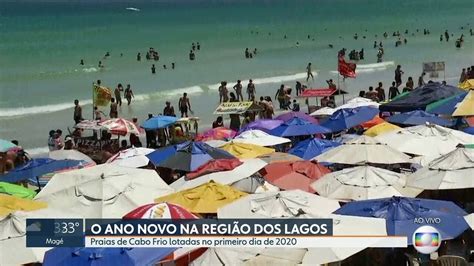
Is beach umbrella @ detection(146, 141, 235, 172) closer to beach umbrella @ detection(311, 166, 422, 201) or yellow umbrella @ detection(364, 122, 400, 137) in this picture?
beach umbrella @ detection(311, 166, 422, 201)

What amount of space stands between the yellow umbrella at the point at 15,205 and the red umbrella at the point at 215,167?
7.96 feet

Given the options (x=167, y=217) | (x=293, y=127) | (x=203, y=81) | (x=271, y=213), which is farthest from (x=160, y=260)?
(x=203, y=81)

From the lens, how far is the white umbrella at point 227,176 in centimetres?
1023

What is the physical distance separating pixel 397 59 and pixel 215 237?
32758 mm

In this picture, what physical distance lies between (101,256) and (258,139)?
651 cm

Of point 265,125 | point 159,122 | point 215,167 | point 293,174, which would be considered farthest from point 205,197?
point 159,122

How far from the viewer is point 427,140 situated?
39.6ft

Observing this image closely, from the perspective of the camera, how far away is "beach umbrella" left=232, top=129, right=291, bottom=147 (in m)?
13.6

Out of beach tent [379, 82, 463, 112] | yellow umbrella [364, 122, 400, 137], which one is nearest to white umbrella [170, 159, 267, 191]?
yellow umbrella [364, 122, 400, 137]

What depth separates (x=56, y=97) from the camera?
31.6 meters

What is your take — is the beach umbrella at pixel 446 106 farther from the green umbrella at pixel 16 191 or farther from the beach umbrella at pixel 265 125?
the green umbrella at pixel 16 191

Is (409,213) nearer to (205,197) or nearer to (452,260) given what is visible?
(452,260)

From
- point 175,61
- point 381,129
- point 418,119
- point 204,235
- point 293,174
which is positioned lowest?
point 204,235

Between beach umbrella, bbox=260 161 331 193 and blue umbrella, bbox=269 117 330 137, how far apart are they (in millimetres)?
3208
